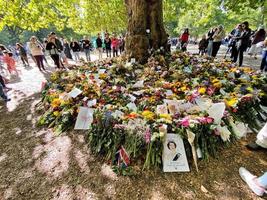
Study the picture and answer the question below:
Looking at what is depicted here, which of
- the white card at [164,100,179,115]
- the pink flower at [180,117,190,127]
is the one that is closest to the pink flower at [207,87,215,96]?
the white card at [164,100,179,115]

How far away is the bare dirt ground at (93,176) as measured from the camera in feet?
7.97

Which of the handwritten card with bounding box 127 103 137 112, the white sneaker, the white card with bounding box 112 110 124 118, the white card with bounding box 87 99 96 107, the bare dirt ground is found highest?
the white card with bounding box 112 110 124 118

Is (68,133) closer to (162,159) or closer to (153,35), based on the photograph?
(162,159)

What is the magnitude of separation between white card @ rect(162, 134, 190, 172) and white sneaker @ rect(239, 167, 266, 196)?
693 millimetres

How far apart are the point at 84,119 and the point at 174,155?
1.97 metres

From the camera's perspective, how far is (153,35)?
7.04 meters

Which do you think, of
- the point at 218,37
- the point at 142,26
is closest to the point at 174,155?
the point at 142,26

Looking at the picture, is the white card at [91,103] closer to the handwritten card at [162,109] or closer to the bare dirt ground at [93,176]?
the bare dirt ground at [93,176]

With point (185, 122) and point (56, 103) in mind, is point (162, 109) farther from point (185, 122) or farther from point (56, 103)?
point (56, 103)

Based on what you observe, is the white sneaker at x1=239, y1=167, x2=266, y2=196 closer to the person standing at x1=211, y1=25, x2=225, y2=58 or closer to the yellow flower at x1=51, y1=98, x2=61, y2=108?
the yellow flower at x1=51, y1=98, x2=61, y2=108

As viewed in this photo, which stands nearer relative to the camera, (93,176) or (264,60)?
(93,176)

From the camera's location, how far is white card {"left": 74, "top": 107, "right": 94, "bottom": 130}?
12.5 feet

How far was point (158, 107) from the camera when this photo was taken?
361cm

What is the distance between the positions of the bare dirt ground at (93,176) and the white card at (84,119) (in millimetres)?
189
